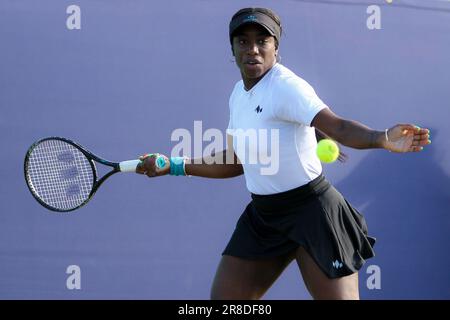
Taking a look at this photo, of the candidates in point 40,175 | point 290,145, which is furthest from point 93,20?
point 290,145

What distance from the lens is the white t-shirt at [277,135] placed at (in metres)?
3.26

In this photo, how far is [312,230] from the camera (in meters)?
3.33

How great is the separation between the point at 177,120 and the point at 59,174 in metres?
0.86

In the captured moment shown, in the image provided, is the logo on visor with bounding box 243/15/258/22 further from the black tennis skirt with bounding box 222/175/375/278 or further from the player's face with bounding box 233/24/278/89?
the black tennis skirt with bounding box 222/175/375/278

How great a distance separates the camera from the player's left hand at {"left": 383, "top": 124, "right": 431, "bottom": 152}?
2805 millimetres

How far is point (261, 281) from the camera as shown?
3.57m

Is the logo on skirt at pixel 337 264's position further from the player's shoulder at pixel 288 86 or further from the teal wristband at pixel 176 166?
the teal wristband at pixel 176 166

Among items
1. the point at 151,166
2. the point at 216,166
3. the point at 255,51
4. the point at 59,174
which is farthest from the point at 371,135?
the point at 59,174

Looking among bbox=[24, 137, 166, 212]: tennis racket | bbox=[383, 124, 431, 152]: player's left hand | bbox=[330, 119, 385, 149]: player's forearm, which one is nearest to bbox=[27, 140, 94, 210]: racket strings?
bbox=[24, 137, 166, 212]: tennis racket

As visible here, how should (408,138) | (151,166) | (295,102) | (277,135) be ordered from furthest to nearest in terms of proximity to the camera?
(151,166) → (277,135) → (295,102) → (408,138)

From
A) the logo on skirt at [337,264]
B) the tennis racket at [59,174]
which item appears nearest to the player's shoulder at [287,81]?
the logo on skirt at [337,264]

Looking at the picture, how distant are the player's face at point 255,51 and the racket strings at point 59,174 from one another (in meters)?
1.03

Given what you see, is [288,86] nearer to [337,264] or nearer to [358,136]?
[358,136]

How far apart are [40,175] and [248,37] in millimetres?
1331
